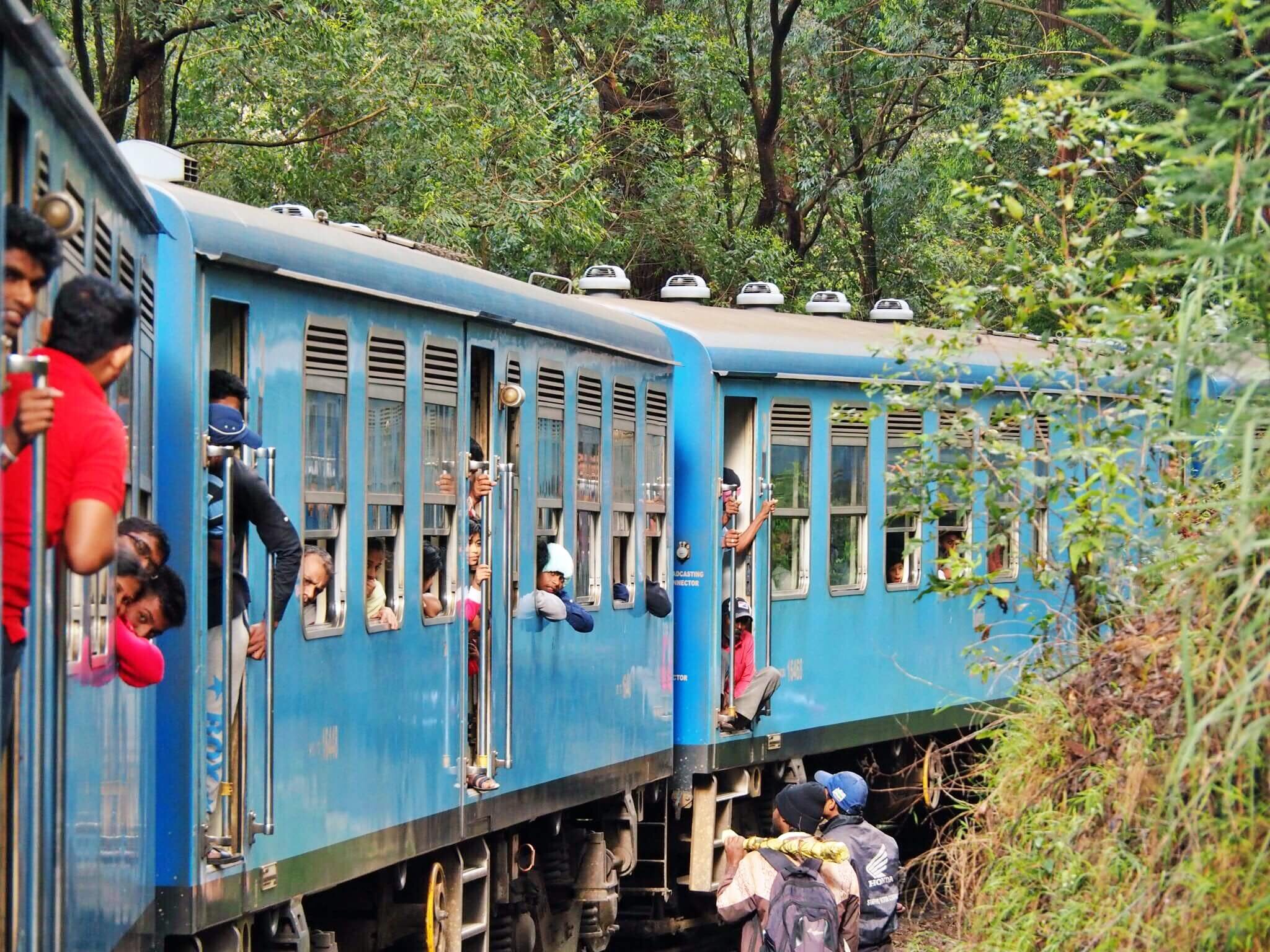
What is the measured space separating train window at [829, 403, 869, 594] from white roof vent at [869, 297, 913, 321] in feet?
7.47

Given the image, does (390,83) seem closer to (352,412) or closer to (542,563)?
(542,563)

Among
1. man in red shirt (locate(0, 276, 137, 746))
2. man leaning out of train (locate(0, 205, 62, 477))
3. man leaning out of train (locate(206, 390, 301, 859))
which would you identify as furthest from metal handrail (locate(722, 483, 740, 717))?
man leaning out of train (locate(0, 205, 62, 477))

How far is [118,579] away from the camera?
5875 mm

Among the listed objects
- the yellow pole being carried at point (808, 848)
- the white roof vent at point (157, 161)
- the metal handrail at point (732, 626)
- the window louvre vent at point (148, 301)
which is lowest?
the yellow pole being carried at point (808, 848)

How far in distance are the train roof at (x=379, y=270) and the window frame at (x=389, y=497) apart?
0.22 meters

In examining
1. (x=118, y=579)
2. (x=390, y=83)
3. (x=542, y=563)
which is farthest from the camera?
(x=390, y=83)

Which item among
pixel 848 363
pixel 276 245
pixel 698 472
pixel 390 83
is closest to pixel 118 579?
pixel 276 245

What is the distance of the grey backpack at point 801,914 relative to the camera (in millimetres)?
7938

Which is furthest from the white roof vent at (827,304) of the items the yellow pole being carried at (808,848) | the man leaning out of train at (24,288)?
the man leaning out of train at (24,288)

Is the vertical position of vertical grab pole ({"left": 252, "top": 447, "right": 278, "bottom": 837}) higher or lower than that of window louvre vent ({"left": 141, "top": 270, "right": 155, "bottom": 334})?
lower

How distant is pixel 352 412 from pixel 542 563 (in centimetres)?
262

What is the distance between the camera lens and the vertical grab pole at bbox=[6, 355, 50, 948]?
167 inches

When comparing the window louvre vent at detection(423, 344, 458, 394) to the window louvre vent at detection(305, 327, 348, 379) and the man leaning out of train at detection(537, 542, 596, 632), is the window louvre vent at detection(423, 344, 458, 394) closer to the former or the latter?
the window louvre vent at detection(305, 327, 348, 379)

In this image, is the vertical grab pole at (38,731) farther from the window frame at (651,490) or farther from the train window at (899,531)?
the train window at (899,531)
